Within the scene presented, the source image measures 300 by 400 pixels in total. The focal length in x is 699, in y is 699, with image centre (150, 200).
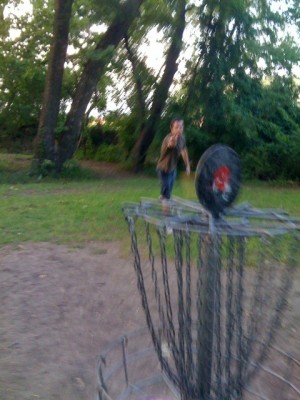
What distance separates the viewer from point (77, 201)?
46.8 feet

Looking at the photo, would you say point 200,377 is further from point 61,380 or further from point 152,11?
point 152,11

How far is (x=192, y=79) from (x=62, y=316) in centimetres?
1583

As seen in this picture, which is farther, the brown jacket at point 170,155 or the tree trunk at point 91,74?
the tree trunk at point 91,74

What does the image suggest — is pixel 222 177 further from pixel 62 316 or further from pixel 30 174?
pixel 30 174

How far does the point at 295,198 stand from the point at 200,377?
12811 millimetres

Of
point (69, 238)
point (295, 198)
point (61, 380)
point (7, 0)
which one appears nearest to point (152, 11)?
point (7, 0)

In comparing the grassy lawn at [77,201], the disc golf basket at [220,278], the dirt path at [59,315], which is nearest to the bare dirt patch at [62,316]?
the dirt path at [59,315]

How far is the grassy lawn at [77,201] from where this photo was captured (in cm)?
1052

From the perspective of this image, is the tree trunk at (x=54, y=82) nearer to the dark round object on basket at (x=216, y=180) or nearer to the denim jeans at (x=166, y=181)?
the denim jeans at (x=166, y=181)

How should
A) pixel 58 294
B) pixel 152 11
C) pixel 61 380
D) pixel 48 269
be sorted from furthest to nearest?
1. pixel 152 11
2. pixel 48 269
3. pixel 58 294
4. pixel 61 380

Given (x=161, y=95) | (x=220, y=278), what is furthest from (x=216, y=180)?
(x=161, y=95)

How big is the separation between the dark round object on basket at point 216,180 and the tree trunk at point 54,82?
1677cm

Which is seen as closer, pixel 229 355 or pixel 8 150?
pixel 229 355

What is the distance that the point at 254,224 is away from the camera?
355 cm
